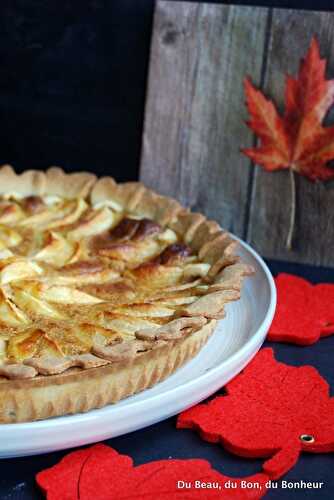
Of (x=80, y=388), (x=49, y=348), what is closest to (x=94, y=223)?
(x=49, y=348)

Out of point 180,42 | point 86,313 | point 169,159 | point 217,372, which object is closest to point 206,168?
point 169,159

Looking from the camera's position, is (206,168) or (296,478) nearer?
(296,478)

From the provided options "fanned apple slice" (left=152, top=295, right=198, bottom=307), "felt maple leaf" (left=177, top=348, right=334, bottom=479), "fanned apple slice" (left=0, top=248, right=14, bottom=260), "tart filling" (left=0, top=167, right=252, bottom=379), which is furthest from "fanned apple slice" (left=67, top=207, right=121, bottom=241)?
"felt maple leaf" (left=177, top=348, right=334, bottom=479)

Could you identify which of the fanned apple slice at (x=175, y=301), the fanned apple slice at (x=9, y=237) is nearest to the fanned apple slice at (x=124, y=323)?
the fanned apple slice at (x=175, y=301)

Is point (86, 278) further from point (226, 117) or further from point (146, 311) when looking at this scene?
point (226, 117)

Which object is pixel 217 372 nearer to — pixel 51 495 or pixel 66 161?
pixel 51 495

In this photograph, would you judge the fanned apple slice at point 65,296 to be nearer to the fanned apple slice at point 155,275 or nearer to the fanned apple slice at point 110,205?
the fanned apple slice at point 155,275
